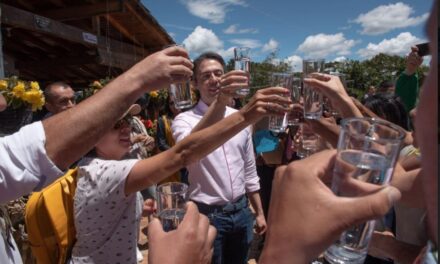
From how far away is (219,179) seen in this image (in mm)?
2707

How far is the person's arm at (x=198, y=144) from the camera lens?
1.74 m

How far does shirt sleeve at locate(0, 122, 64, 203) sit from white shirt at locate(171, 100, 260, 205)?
1.43 meters

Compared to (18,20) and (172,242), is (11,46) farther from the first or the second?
(172,242)

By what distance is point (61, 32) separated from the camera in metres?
6.68

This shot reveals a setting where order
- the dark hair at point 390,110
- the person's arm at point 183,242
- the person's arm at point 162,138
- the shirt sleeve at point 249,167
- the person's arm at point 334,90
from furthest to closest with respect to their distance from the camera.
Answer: the person's arm at point 162,138, the dark hair at point 390,110, the shirt sleeve at point 249,167, the person's arm at point 334,90, the person's arm at point 183,242

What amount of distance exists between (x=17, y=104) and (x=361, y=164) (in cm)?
272

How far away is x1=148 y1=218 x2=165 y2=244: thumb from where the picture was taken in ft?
3.70

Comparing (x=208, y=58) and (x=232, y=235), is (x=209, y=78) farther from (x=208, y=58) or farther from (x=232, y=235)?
(x=232, y=235)

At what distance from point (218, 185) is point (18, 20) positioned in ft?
15.8

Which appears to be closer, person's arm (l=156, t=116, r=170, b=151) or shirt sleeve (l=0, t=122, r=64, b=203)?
shirt sleeve (l=0, t=122, r=64, b=203)

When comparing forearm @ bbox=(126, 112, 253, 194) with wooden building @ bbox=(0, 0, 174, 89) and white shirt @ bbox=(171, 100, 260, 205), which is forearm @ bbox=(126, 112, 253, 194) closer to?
white shirt @ bbox=(171, 100, 260, 205)

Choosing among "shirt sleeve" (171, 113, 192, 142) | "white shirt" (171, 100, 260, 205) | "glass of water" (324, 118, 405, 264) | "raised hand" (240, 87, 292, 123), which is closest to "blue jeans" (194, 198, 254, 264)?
"white shirt" (171, 100, 260, 205)

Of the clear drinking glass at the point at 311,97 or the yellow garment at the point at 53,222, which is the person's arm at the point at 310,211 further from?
the yellow garment at the point at 53,222

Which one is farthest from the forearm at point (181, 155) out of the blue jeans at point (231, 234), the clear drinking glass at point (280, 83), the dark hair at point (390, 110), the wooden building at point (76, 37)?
the wooden building at point (76, 37)
